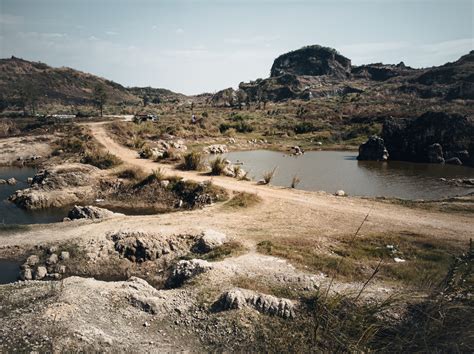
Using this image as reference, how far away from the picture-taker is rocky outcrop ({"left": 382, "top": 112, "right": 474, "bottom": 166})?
119ft

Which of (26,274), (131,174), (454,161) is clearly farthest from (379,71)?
(26,274)

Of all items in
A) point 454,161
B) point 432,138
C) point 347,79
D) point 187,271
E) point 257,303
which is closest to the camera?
point 257,303

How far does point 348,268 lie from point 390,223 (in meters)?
5.35

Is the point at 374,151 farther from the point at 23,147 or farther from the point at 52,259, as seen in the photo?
the point at 23,147

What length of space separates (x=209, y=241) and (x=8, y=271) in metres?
7.93

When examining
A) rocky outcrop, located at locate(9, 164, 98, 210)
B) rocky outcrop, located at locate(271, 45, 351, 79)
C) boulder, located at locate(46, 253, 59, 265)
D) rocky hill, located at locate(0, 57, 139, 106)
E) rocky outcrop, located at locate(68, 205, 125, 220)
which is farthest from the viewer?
rocky outcrop, located at locate(271, 45, 351, 79)

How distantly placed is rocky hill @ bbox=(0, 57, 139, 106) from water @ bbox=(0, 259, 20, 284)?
91.8 metres

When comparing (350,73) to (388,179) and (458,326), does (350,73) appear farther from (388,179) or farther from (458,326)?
(458,326)

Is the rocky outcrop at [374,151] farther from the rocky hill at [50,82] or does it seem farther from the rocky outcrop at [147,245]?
the rocky hill at [50,82]

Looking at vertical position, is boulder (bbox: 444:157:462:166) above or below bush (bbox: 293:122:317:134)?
below

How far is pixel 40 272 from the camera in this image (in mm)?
13953

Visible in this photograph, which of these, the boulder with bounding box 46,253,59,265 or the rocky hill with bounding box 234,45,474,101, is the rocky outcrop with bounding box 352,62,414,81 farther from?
the boulder with bounding box 46,253,59,265

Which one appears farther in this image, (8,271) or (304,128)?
(304,128)

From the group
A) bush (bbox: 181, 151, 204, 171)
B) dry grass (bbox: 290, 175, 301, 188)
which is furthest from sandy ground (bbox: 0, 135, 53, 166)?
dry grass (bbox: 290, 175, 301, 188)
